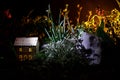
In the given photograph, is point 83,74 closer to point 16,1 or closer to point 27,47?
point 27,47

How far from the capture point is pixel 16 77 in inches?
280

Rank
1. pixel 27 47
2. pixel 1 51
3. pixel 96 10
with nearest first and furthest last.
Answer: pixel 27 47 < pixel 1 51 < pixel 96 10

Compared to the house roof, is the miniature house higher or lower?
lower

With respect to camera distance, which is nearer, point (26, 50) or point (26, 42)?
point (26, 50)

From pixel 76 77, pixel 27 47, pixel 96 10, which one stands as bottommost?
pixel 76 77

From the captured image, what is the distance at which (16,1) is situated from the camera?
1182cm

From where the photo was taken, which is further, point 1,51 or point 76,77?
point 1,51

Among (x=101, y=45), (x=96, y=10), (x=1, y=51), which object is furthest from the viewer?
(x=96, y=10)

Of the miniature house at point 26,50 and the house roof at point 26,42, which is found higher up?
the house roof at point 26,42

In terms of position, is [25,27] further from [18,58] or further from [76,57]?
[76,57]

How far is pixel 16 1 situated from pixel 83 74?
218 inches

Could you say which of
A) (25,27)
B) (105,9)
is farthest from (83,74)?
(105,9)

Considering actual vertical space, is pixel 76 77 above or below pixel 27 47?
below

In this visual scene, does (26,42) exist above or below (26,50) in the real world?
above
